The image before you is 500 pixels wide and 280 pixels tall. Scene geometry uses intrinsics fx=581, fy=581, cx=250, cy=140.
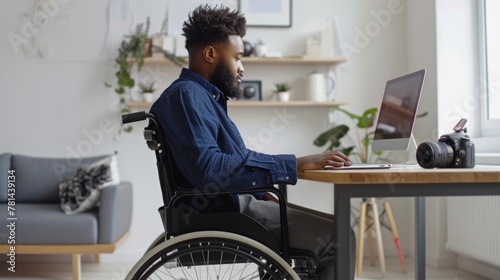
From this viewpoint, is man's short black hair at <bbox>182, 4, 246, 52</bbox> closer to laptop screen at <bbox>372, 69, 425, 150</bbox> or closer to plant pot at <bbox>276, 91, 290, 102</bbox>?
laptop screen at <bbox>372, 69, 425, 150</bbox>

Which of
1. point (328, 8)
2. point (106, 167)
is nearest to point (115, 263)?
point (106, 167)

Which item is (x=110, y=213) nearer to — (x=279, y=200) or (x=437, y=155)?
(x=279, y=200)

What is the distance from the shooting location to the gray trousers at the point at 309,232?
1.63 m

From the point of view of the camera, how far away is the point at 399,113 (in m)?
2.26

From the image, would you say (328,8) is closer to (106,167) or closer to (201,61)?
(106,167)

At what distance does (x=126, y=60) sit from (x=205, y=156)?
8.69ft

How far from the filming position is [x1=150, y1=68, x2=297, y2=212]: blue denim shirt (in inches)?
62.6

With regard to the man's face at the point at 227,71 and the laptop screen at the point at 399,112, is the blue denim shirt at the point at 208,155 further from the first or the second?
the laptop screen at the point at 399,112

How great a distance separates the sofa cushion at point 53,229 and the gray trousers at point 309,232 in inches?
69.1

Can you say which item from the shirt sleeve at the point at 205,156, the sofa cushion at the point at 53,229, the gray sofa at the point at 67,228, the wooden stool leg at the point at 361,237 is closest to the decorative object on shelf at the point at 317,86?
the wooden stool leg at the point at 361,237

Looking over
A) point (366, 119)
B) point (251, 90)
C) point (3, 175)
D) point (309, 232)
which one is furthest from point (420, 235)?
point (3, 175)

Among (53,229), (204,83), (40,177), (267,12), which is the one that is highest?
(267,12)

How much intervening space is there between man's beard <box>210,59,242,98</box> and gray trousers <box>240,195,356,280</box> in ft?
1.26

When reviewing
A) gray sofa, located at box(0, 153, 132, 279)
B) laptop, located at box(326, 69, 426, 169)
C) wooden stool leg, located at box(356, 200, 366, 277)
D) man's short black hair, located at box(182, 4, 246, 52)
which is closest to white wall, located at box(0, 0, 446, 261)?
wooden stool leg, located at box(356, 200, 366, 277)
